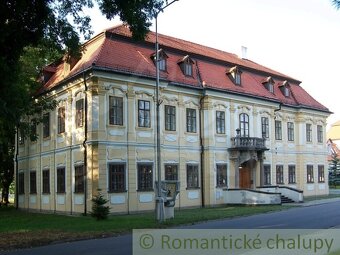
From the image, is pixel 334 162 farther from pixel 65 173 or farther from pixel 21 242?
pixel 21 242

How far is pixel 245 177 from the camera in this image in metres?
36.3

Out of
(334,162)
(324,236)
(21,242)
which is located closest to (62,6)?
(21,242)

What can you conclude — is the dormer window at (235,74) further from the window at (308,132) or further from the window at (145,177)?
the window at (145,177)

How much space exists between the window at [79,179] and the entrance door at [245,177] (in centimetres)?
1320

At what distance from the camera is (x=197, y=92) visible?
1273 inches

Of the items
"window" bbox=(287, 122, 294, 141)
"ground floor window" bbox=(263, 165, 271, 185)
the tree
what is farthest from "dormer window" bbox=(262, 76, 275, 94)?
the tree

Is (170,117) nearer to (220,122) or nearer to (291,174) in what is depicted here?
(220,122)

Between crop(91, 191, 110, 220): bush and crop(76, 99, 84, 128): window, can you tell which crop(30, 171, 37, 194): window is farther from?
crop(91, 191, 110, 220): bush

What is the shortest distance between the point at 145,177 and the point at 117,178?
2.12 m

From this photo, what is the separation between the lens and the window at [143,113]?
28969 mm

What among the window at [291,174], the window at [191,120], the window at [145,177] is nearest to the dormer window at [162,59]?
the window at [191,120]

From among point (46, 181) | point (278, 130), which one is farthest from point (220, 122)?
point (46, 181)

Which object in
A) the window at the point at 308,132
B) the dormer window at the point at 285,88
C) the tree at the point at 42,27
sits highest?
the dormer window at the point at 285,88

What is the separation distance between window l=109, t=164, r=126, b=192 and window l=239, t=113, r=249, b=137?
11.2 metres
